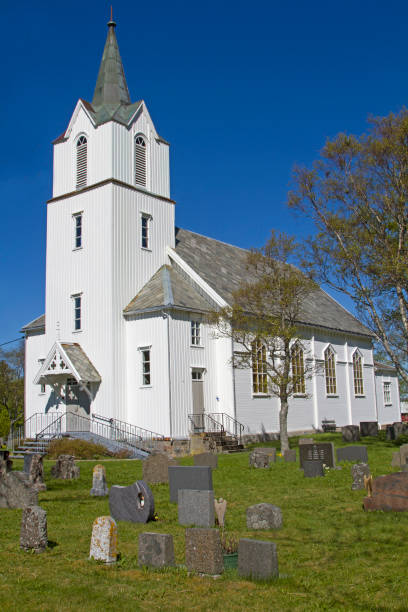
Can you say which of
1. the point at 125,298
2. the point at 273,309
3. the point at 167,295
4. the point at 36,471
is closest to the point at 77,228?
the point at 125,298

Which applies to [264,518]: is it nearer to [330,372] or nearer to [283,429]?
[283,429]

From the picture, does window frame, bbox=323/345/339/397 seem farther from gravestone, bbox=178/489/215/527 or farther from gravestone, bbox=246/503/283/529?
gravestone, bbox=246/503/283/529

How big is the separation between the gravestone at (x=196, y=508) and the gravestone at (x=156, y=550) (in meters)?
2.90

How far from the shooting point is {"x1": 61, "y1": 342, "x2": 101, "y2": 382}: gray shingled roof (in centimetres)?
2822

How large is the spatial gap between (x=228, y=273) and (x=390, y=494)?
23786 mm

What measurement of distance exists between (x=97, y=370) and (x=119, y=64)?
17.0 metres

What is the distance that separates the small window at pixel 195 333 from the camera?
29.6 metres

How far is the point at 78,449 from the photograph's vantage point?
→ 25031 millimetres

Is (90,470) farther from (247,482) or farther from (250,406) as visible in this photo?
(250,406)

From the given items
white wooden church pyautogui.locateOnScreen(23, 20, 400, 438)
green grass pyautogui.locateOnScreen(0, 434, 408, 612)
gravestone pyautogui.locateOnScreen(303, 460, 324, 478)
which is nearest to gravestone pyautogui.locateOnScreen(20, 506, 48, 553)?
green grass pyautogui.locateOnScreen(0, 434, 408, 612)

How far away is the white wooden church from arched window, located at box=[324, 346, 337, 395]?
372 centimetres

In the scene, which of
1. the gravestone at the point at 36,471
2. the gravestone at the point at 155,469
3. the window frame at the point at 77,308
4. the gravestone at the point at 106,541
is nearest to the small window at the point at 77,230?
the window frame at the point at 77,308

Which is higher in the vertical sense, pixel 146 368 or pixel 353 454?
pixel 146 368

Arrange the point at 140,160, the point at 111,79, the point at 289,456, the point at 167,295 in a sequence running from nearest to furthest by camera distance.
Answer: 1. the point at 289,456
2. the point at 167,295
3. the point at 140,160
4. the point at 111,79
